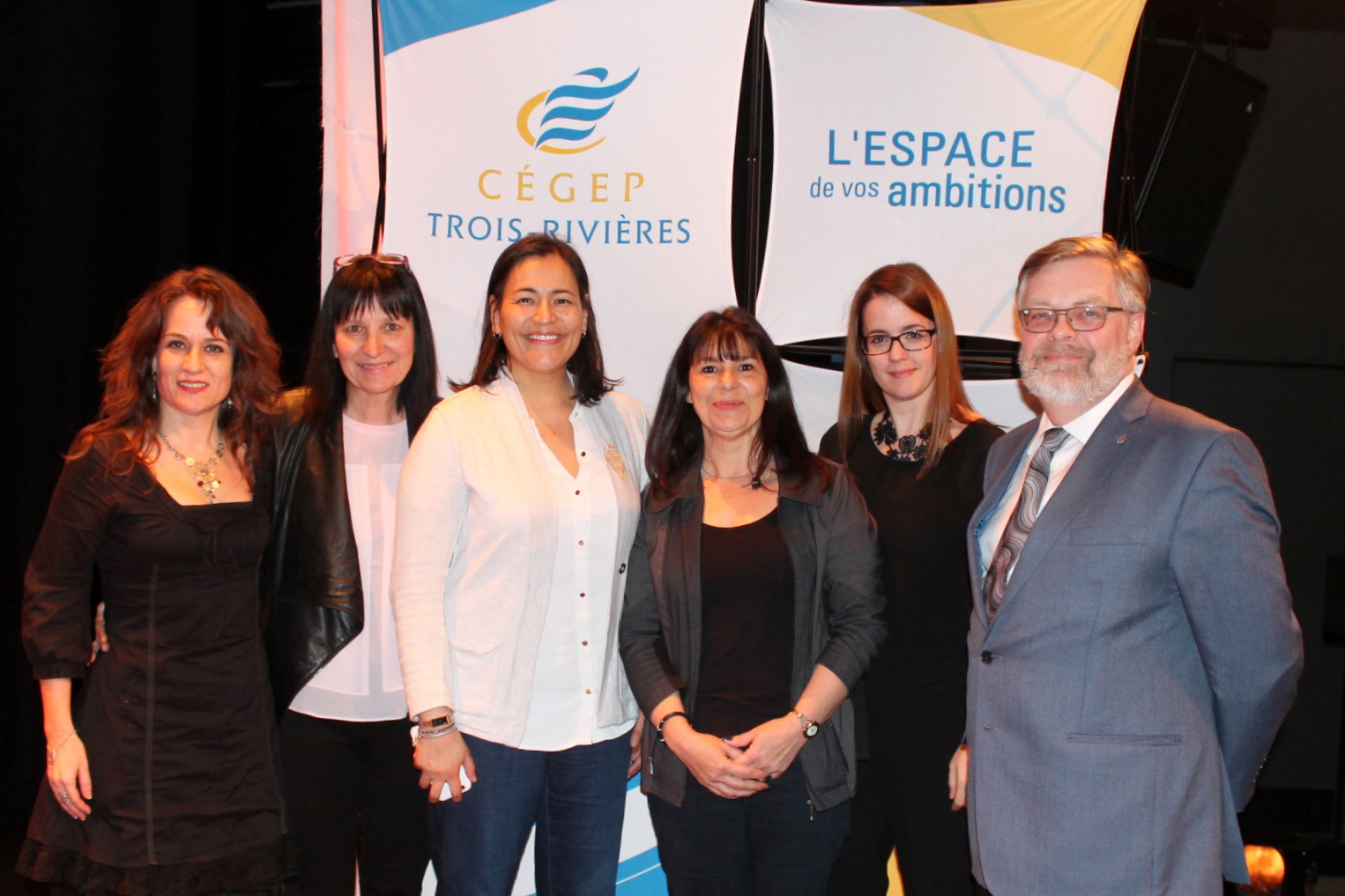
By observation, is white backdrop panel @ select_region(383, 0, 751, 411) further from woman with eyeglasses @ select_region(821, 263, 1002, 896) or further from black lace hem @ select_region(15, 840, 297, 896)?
black lace hem @ select_region(15, 840, 297, 896)

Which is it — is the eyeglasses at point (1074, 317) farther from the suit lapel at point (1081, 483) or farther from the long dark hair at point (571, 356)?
the long dark hair at point (571, 356)

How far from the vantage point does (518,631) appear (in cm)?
203

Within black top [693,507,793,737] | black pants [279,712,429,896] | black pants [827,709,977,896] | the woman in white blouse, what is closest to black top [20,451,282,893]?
black pants [279,712,429,896]

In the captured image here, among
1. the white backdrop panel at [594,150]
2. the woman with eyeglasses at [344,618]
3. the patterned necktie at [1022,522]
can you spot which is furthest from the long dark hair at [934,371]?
the woman with eyeglasses at [344,618]

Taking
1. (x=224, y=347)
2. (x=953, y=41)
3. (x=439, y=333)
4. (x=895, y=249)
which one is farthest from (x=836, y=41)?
(x=224, y=347)

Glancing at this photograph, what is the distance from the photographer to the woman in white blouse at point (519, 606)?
6.59 ft

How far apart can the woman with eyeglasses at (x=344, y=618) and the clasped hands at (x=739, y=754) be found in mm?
712

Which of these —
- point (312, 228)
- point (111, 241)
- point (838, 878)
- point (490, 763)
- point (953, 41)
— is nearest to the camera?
point (490, 763)

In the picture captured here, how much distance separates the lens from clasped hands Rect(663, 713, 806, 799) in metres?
1.95

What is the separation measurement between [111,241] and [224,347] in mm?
1601

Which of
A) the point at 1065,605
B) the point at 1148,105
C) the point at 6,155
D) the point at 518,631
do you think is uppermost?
the point at 1148,105

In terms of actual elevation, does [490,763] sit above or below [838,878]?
above

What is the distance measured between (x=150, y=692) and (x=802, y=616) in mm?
1383

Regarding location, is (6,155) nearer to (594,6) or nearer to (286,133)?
(286,133)
